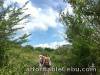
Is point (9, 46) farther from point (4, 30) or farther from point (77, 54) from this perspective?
point (77, 54)

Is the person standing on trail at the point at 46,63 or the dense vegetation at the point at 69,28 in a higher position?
the dense vegetation at the point at 69,28

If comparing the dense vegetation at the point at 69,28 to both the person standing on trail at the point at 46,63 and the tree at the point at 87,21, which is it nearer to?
the tree at the point at 87,21

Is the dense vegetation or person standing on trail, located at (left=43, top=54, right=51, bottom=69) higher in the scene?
the dense vegetation

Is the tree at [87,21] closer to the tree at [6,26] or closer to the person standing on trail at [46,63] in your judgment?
the tree at [6,26]

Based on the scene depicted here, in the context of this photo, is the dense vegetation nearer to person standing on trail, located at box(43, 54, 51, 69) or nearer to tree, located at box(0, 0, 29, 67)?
tree, located at box(0, 0, 29, 67)

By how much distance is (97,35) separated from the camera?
13125 millimetres

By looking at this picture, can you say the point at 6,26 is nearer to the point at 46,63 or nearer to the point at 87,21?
the point at 87,21

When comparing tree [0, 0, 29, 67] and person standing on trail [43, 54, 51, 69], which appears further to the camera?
person standing on trail [43, 54, 51, 69]

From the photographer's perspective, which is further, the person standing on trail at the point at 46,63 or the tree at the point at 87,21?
the person standing on trail at the point at 46,63

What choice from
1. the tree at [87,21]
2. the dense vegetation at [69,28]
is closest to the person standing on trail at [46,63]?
the dense vegetation at [69,28]

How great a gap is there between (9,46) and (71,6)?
306cm

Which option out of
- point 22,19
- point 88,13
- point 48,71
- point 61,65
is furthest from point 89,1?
point 61,65

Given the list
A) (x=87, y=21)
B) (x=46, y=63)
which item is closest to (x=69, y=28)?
(x=87, y=21)

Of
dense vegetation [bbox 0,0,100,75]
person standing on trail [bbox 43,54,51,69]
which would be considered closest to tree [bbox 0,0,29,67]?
dense vegetation [bbox 0,0,100,75]
